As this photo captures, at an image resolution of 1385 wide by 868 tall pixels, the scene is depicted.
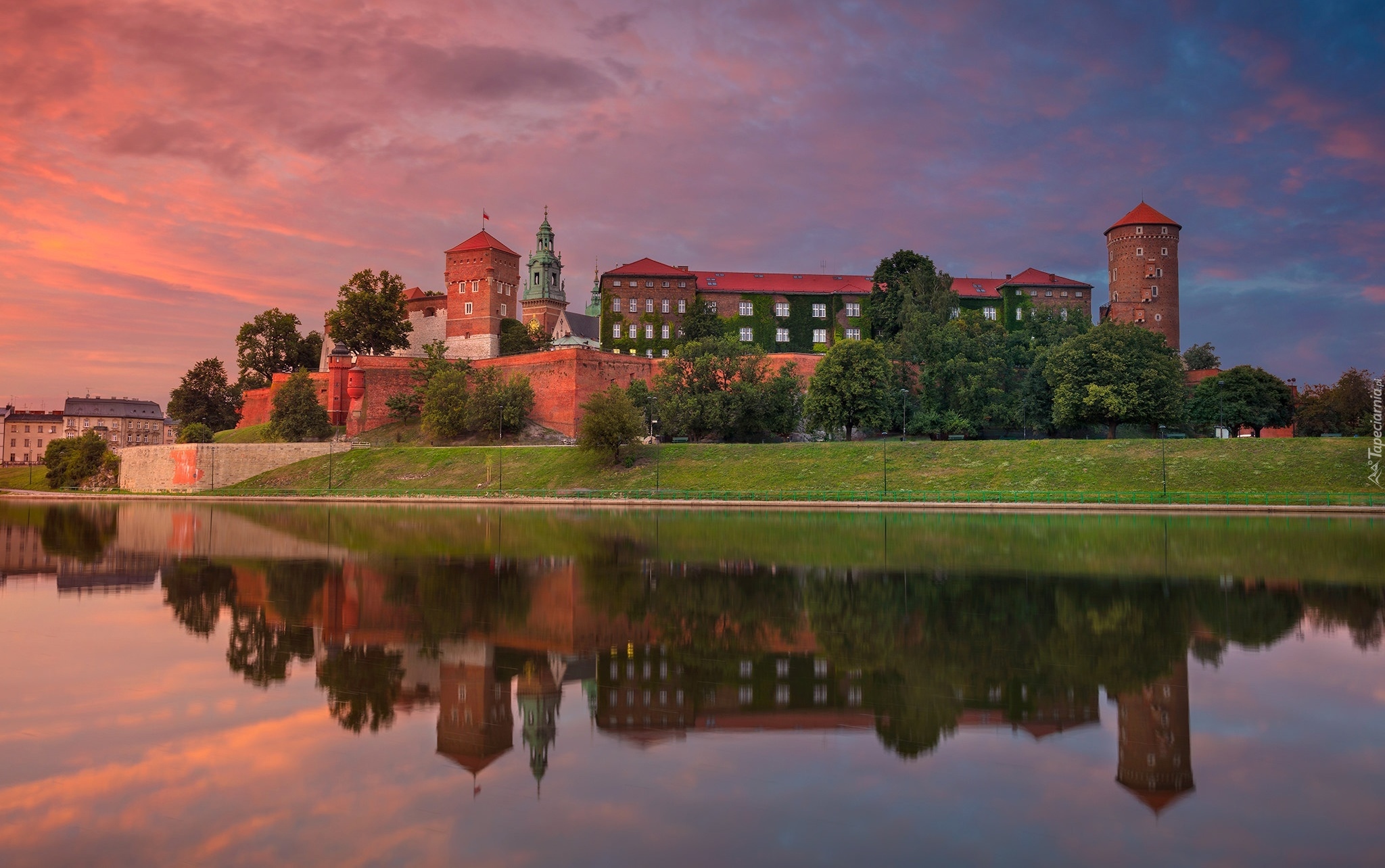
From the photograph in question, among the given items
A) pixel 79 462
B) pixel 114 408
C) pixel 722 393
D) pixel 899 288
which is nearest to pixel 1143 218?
pixel 899 288

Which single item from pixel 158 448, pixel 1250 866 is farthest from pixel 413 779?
pixel 158 448

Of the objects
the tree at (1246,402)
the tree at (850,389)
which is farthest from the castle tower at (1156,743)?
the tree at (1246,402)

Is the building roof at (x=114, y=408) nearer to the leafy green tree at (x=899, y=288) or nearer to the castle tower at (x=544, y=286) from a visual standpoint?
the castle tower at (x=544, y=286)

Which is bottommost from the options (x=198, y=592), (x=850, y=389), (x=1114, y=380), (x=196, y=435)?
(x=198, y=592)

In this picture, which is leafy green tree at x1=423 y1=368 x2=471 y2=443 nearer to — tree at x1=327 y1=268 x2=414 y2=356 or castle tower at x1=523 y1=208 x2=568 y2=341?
tree at x1=327 y1=268 x2=414 y2=356

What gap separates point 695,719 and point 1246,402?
59.0 meters

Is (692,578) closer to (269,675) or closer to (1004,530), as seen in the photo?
(269,675)

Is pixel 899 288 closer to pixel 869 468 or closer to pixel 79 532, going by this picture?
pixel 869 468

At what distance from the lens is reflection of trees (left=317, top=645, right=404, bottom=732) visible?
7727mm

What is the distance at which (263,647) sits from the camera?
1047cm

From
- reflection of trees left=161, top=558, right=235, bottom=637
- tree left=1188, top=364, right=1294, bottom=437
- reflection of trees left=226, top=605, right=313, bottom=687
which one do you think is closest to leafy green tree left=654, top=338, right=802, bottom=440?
tree left=1188, top=364, right=1294, bottom=437

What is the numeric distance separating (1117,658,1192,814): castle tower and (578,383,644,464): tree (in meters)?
36.6

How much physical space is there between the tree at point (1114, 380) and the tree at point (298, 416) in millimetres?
43291

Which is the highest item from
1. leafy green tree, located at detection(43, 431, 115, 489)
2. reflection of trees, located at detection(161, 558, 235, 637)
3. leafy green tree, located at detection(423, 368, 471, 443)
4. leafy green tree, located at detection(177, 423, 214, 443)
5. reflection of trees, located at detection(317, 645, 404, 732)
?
leafy green tree, located at detection(423, 368, 471, 443)
